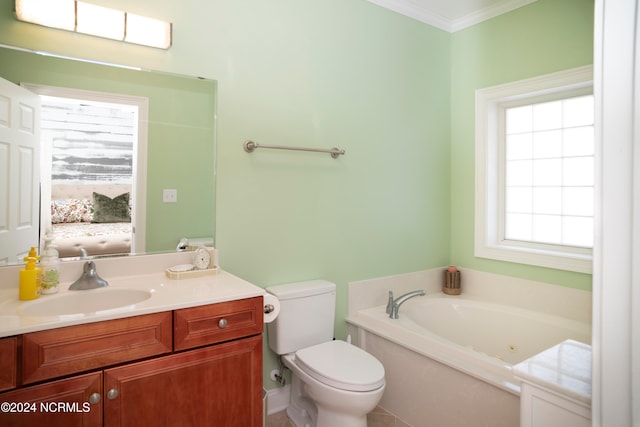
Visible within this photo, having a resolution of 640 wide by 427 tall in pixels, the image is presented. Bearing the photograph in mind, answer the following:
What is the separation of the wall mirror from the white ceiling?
159 centimetres

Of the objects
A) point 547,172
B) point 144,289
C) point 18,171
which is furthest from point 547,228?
point 18,171

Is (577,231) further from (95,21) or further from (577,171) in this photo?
(95,21)

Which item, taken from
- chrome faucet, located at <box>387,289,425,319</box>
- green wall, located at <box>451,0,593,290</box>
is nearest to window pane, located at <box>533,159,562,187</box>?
green wall, located at <box>451,0,593,290</box>

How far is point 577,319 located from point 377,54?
2169mm

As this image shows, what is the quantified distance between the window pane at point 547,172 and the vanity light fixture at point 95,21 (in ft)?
8.36

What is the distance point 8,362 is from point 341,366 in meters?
1.32

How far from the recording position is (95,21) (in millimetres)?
1729

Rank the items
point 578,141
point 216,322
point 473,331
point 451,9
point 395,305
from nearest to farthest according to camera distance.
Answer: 1. point 216,322
2. point 395,305
3. point 578,141
4. point 473,331
5. point 451,9

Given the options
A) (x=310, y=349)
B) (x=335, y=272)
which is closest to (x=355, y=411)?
(x=310, y=349)

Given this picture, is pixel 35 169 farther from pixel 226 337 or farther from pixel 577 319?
pixel 577 319

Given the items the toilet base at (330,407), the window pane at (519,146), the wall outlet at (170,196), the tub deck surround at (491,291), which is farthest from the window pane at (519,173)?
the wall outlet at (170,196)

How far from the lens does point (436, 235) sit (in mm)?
3129

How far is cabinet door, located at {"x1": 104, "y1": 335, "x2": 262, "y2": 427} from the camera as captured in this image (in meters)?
1.32

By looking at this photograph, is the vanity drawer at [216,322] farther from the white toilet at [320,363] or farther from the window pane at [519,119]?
the window pane at [519,119]
